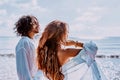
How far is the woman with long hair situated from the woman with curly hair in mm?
79

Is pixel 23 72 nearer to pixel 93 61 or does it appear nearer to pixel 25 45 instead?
pixel 25 45

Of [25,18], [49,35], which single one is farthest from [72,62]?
[25,18]

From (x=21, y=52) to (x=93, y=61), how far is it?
64 centimetres

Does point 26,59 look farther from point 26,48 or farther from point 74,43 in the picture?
point 74,43

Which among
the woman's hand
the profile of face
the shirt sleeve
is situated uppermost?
the profile of face

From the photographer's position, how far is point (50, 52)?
3986mm

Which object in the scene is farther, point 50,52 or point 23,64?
point 50,52

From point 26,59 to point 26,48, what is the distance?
10 cm

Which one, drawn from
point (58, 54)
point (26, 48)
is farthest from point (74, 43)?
point (26, 48)

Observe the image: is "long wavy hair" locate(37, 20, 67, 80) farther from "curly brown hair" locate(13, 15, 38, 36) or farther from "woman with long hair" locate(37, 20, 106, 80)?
"curly brown hair" locate(13, 15, 38, 36)

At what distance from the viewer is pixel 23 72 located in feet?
12.7

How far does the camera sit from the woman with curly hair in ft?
12.7

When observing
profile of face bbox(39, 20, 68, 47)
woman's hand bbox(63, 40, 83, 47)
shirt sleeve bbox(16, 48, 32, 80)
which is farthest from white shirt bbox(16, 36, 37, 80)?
woman's hand bbox(63, 40, 83, 47)

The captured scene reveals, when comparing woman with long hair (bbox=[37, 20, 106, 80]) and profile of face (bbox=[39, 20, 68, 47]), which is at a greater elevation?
profile of face (bbox=[39, 20, 68, 47])
